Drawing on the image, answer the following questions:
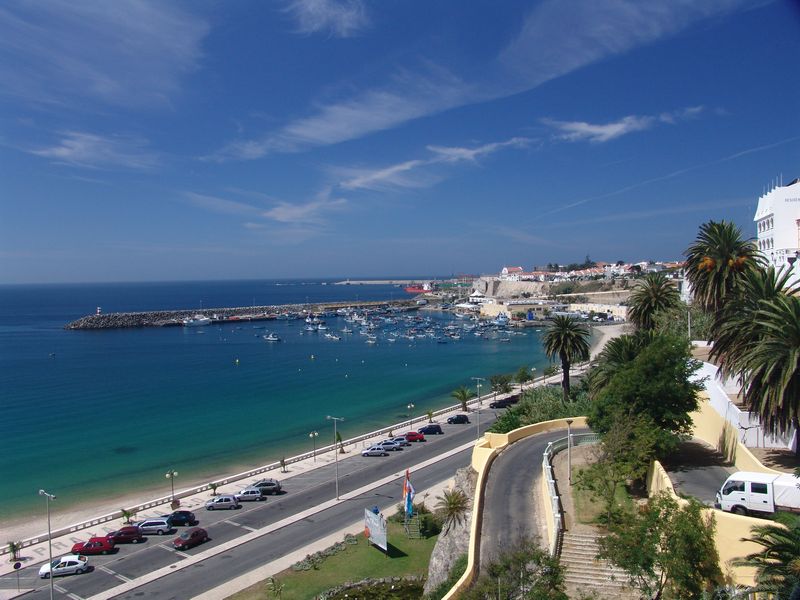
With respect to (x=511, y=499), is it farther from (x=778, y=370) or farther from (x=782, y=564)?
(x=782, y=564)

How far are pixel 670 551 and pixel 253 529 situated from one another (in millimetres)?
22725

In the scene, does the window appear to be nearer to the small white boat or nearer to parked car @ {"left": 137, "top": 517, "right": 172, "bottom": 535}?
parked car @ {"left": 137, "top": 517, "right": 172, "bottom": 535}

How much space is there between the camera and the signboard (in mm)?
26641

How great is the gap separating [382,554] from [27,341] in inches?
4820

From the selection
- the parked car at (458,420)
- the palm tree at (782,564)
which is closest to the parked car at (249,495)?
the parked car at (458,420)

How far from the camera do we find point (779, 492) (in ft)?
52.0

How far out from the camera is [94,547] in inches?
1117

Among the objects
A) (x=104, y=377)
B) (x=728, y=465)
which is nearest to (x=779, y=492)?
(x=728, y=465)

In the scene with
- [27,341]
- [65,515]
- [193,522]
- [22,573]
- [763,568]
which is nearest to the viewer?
[763,568]

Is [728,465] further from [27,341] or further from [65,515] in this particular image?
[27,341]

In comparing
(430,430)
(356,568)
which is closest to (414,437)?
(430,430)

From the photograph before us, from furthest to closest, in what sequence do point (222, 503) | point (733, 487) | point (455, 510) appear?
point (222, 503) < point (455, 510) < point (733, 487)

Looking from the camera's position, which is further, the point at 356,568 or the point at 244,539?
the point at 244,539

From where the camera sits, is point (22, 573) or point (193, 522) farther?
point (193, 522)
